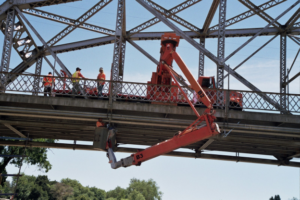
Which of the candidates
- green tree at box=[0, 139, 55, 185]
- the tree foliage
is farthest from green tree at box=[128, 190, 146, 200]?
green tree at box=[0, 139, 55, 185]

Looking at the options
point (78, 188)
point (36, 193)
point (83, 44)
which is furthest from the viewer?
point (78, 188)

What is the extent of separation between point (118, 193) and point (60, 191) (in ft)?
92.3

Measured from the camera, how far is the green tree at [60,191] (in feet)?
336

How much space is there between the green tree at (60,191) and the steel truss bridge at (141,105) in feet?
272

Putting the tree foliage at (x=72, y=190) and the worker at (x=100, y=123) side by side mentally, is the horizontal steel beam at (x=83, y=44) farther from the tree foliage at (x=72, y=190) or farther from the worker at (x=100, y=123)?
the tree foliage at (x=72, y=190)

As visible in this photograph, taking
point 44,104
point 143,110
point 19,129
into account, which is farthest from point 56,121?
point 143,110

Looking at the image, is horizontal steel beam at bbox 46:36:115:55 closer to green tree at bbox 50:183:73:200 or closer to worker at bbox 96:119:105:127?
worker at bbox 96:119:105:127

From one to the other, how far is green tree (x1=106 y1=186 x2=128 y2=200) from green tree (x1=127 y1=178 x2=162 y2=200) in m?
4.54

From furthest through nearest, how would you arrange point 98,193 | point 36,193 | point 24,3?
point 98,193
point 36,193
point 24,3

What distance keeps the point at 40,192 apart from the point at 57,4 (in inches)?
3071

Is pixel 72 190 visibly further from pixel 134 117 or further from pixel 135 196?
pixel 134 117

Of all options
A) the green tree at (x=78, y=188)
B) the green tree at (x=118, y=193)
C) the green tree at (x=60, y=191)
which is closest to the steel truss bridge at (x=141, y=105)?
the green tree at (x=60, y=191)

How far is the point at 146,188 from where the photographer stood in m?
117

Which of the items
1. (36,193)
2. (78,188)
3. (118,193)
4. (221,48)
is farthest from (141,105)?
(118,193)
